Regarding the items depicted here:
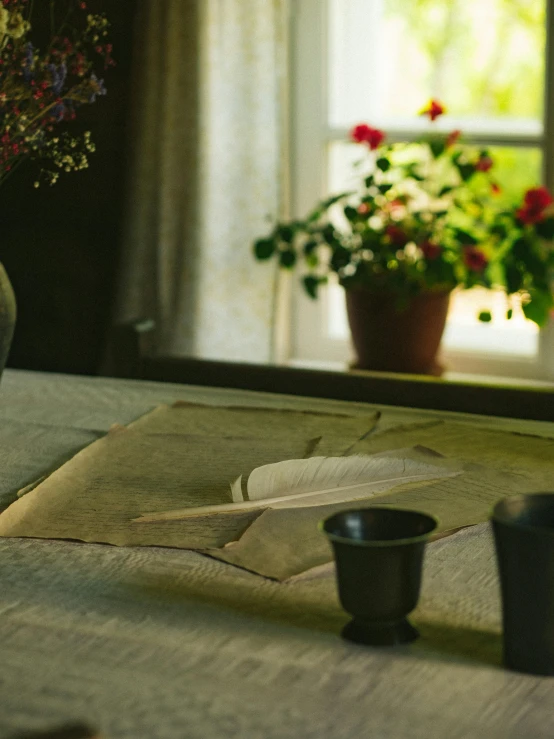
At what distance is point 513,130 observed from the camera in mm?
2904

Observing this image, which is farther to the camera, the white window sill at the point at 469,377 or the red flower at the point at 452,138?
the white window sill at the point at 469,377

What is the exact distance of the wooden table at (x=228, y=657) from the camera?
26.5 inches

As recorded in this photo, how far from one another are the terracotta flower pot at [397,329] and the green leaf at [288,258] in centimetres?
19

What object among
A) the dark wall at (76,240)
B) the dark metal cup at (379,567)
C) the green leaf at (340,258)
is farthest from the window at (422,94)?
the dark metal cup at (379,567)

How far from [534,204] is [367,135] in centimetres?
47

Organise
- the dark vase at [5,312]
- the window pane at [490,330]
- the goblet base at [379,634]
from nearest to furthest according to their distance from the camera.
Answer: the goblet base at [379,634] → the dark vase at [5,312] → the window pane at [490,330]

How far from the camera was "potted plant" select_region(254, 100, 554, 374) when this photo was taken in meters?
2.75

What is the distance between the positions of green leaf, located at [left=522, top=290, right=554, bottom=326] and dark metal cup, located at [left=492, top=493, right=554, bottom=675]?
2043mm

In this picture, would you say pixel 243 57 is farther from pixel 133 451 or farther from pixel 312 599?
pixel 312 599

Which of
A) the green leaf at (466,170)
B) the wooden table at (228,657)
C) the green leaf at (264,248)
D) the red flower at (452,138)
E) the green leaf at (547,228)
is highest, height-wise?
the red flower at (452,138)

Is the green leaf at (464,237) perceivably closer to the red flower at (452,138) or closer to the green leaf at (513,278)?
the green leaf at (513,278)

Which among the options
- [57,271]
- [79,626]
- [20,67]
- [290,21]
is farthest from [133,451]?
[290,21]

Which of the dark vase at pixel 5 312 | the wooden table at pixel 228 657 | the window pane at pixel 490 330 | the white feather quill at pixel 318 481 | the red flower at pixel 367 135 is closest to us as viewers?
the wooden table at pixel 228 657

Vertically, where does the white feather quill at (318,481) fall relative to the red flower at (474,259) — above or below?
below
